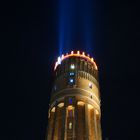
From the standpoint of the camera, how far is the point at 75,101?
65.9 m

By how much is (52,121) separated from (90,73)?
568 inches

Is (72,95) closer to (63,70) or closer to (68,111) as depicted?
(68,111)

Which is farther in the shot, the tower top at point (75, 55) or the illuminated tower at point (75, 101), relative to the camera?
the tower top at point (75, 55)

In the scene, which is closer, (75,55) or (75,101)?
(75,101)

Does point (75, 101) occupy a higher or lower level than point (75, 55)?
lower

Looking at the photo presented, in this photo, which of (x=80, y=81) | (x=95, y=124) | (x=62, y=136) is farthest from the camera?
(x=80, y=81)

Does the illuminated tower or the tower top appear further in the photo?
the tower top

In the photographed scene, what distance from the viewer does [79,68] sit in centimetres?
7262

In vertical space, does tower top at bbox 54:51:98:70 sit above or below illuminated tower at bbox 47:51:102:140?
above

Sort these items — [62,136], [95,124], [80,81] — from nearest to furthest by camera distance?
[62,136], [95,124], [80,81]

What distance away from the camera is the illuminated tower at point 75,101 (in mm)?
61719

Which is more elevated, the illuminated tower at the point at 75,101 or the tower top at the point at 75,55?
the tower top at the point at 75,55

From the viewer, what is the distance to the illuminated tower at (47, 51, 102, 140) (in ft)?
202

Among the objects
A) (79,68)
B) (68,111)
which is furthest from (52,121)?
(79,68)
